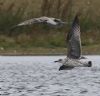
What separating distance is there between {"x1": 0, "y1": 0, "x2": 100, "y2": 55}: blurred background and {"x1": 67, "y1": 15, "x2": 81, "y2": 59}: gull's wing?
61069 mm

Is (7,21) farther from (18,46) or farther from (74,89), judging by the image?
(74,89)

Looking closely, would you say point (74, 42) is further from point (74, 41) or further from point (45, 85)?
point (45, 85)

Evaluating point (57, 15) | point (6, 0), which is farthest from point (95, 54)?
point (6, 0)

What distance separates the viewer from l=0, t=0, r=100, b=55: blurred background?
103 metres

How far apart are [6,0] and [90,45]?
2592 centimetres

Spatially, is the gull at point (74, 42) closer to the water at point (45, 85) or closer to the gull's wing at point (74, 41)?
the gull's wing at point (74, 41)

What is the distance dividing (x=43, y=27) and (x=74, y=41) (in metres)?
79.0

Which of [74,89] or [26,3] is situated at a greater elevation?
[26,3]

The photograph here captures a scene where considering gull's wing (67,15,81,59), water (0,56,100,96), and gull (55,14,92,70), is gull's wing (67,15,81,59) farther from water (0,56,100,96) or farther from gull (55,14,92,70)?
water (0,56,100,96)

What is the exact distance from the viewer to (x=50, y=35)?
112m

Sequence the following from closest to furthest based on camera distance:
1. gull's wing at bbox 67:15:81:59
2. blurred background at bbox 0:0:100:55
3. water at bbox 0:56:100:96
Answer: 1. gull's wing at bbox 67:15:81:59
2. water at bbox 0:56:100:96
3. blurred background at bbox 0:0:100:55

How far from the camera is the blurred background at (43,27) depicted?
10319 cm

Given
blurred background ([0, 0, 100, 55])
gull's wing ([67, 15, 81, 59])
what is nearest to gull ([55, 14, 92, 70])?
gull's wing ([67, 15, 81, 59])

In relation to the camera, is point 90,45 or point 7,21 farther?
point 7,21
